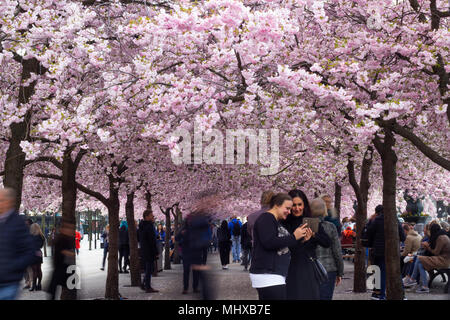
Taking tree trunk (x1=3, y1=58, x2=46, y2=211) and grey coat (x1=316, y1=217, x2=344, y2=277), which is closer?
grey coat (x1=316, y1=217, x2=344, y2=277)

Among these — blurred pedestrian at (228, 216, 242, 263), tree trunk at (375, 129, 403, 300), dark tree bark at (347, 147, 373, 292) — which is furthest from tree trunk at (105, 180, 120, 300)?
blurred pedestrian at (228, 216, 242, 263)

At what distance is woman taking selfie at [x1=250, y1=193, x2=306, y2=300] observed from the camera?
696 cm

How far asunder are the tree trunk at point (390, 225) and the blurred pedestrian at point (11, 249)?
26.8 feet

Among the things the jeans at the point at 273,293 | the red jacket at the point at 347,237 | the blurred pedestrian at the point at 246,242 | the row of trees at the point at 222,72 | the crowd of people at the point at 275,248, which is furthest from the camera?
the red jacket at the point at 347,237

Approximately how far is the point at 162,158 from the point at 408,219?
20.0 metres

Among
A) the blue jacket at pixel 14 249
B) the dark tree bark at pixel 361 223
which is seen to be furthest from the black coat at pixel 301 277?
the dark tree bark at pixel 361 223

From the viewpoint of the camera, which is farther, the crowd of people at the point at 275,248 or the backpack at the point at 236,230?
the backpack at the point at 236,230

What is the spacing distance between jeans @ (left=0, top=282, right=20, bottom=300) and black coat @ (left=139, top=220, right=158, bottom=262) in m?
9.91

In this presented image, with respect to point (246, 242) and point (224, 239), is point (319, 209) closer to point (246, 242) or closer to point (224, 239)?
point (246, 242)

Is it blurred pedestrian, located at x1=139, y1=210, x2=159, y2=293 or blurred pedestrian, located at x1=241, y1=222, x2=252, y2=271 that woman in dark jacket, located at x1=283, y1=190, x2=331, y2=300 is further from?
blurred pedestrian, located at x1=241, y1=222, x2=252, y2=271

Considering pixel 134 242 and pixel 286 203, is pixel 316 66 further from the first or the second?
pixel 134 242

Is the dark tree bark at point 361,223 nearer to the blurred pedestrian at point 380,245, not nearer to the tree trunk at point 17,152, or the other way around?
the blurred pedestrian at point 380,245

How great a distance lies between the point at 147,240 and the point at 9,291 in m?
10.4

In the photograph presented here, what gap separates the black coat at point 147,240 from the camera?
1658 cm
